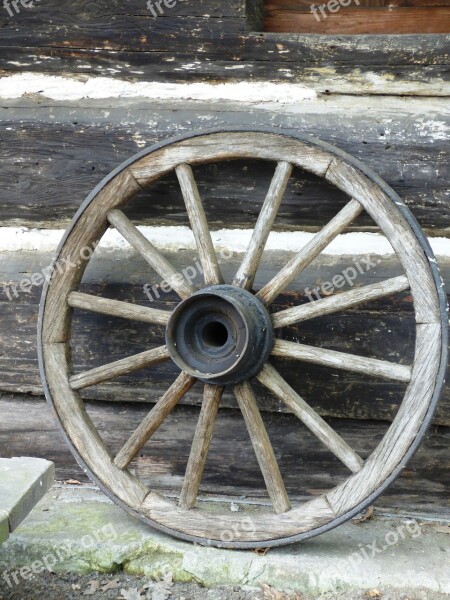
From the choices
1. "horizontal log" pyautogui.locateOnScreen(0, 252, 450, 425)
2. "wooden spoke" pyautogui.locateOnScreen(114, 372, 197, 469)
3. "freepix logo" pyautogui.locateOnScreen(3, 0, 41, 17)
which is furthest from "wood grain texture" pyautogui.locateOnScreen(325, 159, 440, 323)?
"freepix logo" pyautogui.locateOnScreen(3, 0, 41, 17)

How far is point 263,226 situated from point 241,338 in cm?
43

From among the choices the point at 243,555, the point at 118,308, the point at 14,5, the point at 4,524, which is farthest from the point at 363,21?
the point at 4,524

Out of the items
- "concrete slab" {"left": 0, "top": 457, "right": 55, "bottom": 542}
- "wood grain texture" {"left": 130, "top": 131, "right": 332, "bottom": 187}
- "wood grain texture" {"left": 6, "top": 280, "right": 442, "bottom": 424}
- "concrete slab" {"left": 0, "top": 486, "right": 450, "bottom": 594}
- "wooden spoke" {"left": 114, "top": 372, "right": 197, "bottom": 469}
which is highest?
"wood grain texture" {"left": 130, "top": 131, "right": 332, "bottom": 187}

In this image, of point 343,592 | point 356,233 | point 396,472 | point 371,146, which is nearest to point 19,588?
point 343,592

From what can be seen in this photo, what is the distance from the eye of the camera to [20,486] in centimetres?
264

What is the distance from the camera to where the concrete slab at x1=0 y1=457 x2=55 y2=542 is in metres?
2.49

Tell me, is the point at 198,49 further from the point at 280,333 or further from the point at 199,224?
the point at 280,333

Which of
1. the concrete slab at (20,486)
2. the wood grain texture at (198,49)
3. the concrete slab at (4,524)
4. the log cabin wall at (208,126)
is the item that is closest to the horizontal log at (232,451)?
the log cabin wall at (208,126)

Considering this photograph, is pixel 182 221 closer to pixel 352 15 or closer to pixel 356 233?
pixel 356 233

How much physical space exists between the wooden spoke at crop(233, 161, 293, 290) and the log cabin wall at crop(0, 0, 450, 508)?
0.21 meters

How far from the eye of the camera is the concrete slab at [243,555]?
2.98 metres

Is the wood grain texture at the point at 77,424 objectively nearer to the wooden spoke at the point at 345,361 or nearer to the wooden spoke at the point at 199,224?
the wooden spoke at the point at 199,224

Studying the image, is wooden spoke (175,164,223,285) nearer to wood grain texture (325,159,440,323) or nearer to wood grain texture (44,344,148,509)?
wood grain texture (325,159,440,323)

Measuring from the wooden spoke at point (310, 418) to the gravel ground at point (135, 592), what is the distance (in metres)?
0.47
